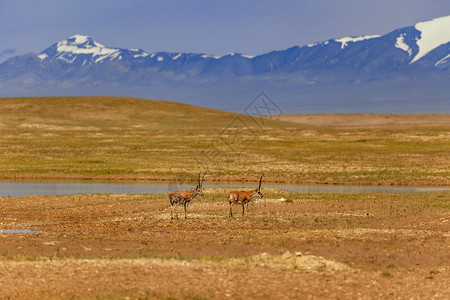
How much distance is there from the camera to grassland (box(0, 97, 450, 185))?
189 feet

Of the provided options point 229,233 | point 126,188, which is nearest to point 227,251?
point 229,233

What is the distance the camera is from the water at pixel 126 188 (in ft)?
153

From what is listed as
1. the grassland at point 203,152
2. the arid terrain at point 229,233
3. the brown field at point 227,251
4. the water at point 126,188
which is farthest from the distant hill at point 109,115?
the brown field at point 227,251

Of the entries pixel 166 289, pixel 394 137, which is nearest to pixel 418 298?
pixel 166 289

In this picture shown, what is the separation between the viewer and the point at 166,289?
16.9 m

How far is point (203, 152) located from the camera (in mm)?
78750

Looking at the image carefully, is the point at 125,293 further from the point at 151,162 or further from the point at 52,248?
the point at 151,162

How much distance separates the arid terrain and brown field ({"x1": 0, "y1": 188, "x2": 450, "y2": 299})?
0.05 metres

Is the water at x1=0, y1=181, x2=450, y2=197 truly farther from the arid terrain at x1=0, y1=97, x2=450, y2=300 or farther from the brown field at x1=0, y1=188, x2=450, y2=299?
the brown field at x1=0, y1=188, x2=450, y2=299

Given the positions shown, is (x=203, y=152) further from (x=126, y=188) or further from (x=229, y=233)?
(x=229, y=233)

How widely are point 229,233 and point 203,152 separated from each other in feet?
173

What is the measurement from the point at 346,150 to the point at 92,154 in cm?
2876

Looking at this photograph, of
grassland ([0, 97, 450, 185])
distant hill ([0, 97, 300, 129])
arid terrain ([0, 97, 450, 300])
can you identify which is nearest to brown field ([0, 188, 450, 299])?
arid terrain ([0, 97, 450, 300])

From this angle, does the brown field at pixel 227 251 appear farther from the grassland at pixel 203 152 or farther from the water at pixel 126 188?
the grassland at pixel 203 152
